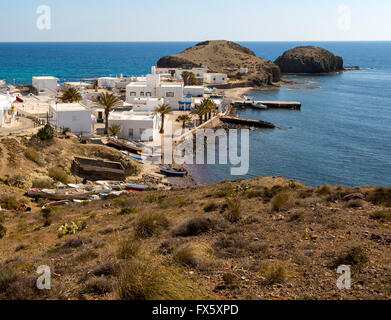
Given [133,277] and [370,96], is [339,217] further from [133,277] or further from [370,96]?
[370,96]

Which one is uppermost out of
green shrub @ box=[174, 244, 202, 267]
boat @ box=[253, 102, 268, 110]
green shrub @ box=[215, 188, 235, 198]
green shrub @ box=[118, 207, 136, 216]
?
boat @ box=[253, 102, 268, 110]

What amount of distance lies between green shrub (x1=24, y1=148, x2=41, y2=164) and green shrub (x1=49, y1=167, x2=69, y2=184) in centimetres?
121

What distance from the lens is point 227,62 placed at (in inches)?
4673

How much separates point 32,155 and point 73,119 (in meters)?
10.9

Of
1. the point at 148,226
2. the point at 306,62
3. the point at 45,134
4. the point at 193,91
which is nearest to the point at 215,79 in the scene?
the point at 193,91

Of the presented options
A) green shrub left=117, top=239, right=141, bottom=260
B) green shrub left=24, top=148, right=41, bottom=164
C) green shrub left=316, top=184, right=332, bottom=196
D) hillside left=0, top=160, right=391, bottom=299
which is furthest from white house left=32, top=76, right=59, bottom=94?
Result: green shrub left=117, top=239, right=141, bottom=260

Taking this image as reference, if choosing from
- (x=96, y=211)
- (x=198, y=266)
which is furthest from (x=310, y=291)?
(x=96, y=211)

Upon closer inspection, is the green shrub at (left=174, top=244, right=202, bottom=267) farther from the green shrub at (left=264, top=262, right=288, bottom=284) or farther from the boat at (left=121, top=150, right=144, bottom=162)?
the boat at (left=121, top=150, right=144, bottom=162)

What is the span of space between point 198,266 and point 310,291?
2.56 metres

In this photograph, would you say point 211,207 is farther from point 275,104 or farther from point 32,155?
point 275,104

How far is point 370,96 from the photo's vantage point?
86250mm

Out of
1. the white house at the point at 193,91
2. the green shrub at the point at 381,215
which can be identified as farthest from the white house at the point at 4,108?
the white house at the point at 193,91

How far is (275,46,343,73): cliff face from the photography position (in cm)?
13525
